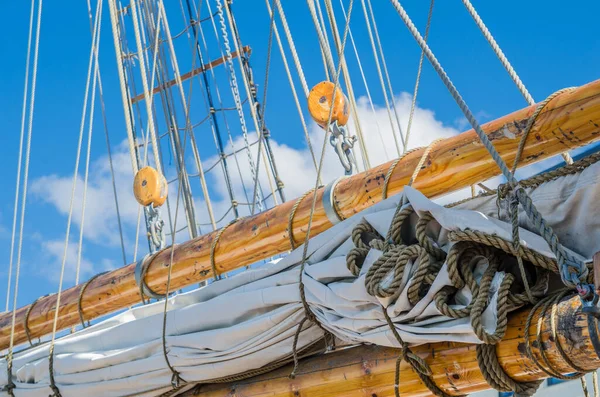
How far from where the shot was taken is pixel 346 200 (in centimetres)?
305

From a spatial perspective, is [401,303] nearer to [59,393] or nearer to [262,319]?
[262,319]

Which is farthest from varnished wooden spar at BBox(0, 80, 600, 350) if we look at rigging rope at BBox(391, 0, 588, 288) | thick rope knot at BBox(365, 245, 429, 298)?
thick rope knot at BBox(365, 245, 429, 298)

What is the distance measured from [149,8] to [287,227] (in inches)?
177

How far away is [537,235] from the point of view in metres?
1.98

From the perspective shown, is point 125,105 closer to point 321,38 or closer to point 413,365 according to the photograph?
point 321,38

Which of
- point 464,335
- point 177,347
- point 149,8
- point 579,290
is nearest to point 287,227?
point 177,347

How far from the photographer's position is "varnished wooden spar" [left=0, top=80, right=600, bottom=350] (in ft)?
7.72

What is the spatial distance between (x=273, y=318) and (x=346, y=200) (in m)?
0.67

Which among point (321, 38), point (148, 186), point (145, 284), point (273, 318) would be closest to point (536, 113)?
point (273, 318)

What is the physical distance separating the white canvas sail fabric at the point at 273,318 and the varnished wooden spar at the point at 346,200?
1.00 ft

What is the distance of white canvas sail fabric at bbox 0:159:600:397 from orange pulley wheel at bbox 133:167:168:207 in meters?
1.29

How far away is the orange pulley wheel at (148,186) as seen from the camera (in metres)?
4.58

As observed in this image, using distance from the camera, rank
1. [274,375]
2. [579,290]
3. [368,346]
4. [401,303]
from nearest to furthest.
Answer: [579,290]
[401,303]
[368,346]
[274,375]

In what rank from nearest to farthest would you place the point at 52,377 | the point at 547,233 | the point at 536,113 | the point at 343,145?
the point at 547,233 → the point at 536,113 → the point at 52,377 → the point at 343,145
